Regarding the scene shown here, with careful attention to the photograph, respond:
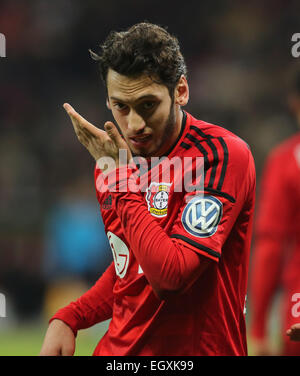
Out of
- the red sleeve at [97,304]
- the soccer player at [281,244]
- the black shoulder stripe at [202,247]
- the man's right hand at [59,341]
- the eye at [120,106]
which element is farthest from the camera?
the soccer player at [281,244]

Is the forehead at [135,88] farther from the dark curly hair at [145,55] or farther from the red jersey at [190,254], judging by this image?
→ the red jersey at [190,254]

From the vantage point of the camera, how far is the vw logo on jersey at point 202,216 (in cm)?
205

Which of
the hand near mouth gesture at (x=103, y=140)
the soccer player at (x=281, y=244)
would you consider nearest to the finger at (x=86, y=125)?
the hand near mouth gesture at (x=103, y=140)

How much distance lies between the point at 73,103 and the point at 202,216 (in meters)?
8.84

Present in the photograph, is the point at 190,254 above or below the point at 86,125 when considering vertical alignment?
below

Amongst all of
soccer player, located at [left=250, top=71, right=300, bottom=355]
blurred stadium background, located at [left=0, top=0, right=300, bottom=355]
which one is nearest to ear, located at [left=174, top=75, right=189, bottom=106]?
soccer player, located at [left=250, top=71, right=300, bottom=355]

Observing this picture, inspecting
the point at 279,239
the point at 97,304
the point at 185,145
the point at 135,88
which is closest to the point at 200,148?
the point at 185,145

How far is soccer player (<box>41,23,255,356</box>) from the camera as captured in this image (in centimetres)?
203

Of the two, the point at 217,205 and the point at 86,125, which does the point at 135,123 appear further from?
the point at 217,205

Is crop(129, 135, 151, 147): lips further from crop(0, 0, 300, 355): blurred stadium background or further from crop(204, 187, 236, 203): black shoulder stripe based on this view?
crop(0, 0, 300, 355): blurred stadium background

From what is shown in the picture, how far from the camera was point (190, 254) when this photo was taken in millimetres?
2006

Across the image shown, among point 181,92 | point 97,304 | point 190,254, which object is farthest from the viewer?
point 97,304

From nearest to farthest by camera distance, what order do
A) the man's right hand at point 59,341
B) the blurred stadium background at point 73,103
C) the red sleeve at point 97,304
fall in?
the man's right hand at point 59,341 → the red sleeve at point 97,304 → the blurred stadium background at point 73,103
